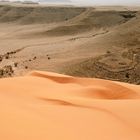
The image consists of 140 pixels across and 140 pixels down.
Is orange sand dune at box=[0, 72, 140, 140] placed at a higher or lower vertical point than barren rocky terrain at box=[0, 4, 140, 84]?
higher

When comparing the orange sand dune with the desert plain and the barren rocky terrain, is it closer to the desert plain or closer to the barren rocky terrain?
the desert plain

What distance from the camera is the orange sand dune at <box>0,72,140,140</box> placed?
3.52 metres

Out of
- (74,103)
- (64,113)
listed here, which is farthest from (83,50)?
(64,113)

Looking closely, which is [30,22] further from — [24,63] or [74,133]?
[74,133]

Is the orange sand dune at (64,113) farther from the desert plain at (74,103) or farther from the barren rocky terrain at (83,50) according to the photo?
the barren rocky terrain at (83,50)

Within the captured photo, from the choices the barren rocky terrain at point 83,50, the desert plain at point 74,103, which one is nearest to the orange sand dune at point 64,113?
the desert plain at point 74,103

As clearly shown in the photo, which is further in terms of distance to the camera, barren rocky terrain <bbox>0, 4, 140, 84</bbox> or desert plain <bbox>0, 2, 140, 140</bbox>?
barren rocky terrain <bbox>0, 4, 140, 84</bbox>

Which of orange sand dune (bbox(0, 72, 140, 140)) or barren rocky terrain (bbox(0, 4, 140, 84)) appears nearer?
orange sand dune (bbox(0, 72, 140, 140))

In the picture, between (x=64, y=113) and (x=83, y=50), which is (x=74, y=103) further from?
(x=83, y=50)

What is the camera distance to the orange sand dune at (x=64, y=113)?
3.52m

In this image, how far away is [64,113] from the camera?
4336 millimetres

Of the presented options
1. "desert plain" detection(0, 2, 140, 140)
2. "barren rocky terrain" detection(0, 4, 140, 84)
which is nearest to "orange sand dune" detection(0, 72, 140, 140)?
"desert plain" detection(0, 2, 140, 140)

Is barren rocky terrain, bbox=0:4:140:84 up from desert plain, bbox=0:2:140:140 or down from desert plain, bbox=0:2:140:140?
down

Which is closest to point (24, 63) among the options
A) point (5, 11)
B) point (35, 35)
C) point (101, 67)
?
point (101, 67)
